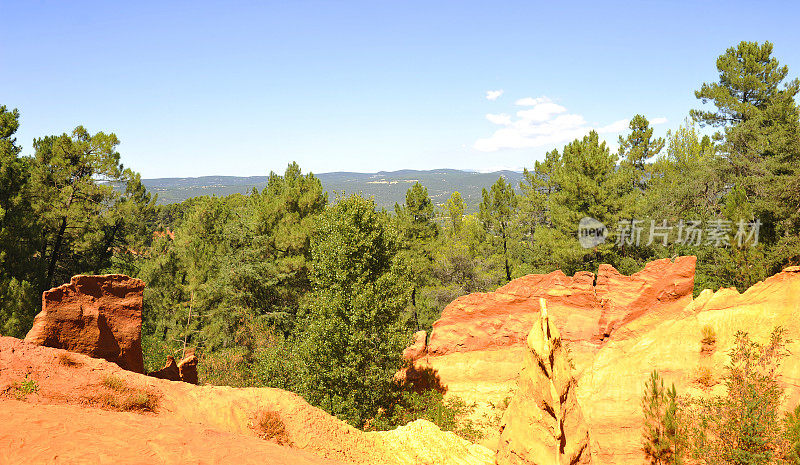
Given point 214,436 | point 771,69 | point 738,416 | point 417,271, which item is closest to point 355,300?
point 214,436

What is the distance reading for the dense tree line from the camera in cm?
2111

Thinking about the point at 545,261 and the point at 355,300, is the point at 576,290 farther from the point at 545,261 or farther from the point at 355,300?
the point at 355,300

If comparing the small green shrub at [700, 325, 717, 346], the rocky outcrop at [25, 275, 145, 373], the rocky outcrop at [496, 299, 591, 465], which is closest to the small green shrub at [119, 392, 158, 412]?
the rocky outcrop at [25, 275, 145, 373]

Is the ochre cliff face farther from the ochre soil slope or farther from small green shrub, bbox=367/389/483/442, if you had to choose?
the ochre soil slope

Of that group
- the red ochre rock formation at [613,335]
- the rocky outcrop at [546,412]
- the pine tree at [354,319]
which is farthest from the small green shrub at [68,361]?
the red ochre rock formation at [613,335]

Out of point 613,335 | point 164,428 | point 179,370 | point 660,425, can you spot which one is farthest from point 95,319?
point 613,335

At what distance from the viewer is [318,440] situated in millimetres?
12727

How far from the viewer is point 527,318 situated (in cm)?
2608

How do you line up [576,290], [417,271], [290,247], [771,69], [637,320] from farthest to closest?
[417,271] → [771,69] → [290,247] → [576,290] → [637,320]

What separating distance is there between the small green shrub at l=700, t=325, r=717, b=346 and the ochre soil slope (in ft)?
27.8

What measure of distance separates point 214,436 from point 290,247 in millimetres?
22464

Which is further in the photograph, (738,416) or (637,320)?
(637,320)

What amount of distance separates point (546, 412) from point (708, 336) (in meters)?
7.70

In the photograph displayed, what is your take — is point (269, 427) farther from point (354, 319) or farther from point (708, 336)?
point (708, 336)
